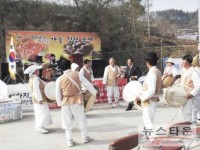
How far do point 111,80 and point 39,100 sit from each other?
3.47 metres

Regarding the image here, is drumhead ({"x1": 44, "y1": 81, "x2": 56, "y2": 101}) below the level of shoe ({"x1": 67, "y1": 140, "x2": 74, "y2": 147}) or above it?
above

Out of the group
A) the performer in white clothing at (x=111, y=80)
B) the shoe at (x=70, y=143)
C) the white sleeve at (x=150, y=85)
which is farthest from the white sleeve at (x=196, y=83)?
the performer in white clothing at (x=111, y=80)

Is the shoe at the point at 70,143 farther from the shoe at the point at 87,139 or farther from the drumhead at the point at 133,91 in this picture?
the drumhead at the point at 133,91

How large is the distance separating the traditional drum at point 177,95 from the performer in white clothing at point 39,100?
270cm

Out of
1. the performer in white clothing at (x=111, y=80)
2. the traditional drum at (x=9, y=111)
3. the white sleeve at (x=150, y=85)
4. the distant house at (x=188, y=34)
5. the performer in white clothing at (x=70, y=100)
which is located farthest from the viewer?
the distant house at (x=188, y=34)

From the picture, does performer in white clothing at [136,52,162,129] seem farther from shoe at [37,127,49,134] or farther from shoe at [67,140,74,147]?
shoe at [37,127,49,134]

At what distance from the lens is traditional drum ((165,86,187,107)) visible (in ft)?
18.2

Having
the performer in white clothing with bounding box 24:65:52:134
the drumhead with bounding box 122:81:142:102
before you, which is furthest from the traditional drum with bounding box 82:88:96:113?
the drumhead with bounding box 122:81:142:102

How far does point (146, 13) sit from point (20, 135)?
665 inches

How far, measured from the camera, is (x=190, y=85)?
574 centimetres

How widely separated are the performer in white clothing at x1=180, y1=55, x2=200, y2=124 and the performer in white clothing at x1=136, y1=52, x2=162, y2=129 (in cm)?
73

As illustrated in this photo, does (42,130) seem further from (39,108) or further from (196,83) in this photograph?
(196,83)

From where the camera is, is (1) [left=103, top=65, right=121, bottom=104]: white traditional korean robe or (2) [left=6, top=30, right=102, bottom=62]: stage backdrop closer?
(1) [left=103, top=65, right=121, bottom=104]: white traditional korean robe

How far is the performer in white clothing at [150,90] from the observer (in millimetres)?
5082
